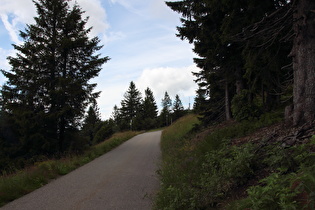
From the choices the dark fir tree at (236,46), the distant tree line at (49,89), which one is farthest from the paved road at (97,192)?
the distant tree line at (49,89)

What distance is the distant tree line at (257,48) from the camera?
5156 millimetres

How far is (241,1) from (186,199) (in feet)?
21.3

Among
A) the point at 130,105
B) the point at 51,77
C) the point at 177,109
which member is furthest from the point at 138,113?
the point at 51,77

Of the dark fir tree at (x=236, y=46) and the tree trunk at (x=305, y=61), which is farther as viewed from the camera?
the dark fir tree at (x=236, y=46)

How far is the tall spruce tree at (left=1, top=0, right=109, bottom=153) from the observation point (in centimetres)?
1336

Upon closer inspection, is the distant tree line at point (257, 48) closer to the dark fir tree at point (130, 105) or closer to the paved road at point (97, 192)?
the paved road at point (97, 192)

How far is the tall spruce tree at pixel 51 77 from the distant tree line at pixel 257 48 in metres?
8.10

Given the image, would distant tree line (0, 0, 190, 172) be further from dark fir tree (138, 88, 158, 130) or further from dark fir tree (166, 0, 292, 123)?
dark fir tree (138, 88, 158, 130)

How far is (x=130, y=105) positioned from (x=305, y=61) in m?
63.5

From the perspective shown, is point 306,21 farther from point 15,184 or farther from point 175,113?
point 175,113

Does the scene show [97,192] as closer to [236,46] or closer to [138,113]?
[236,46]

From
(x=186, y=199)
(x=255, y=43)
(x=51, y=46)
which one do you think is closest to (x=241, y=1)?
(x=255, y=43)

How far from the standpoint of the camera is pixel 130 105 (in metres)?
67.4

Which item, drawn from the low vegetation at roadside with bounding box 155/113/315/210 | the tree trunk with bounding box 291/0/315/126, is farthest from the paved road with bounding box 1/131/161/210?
the tree trunk with bounding box 291/0/315/126
